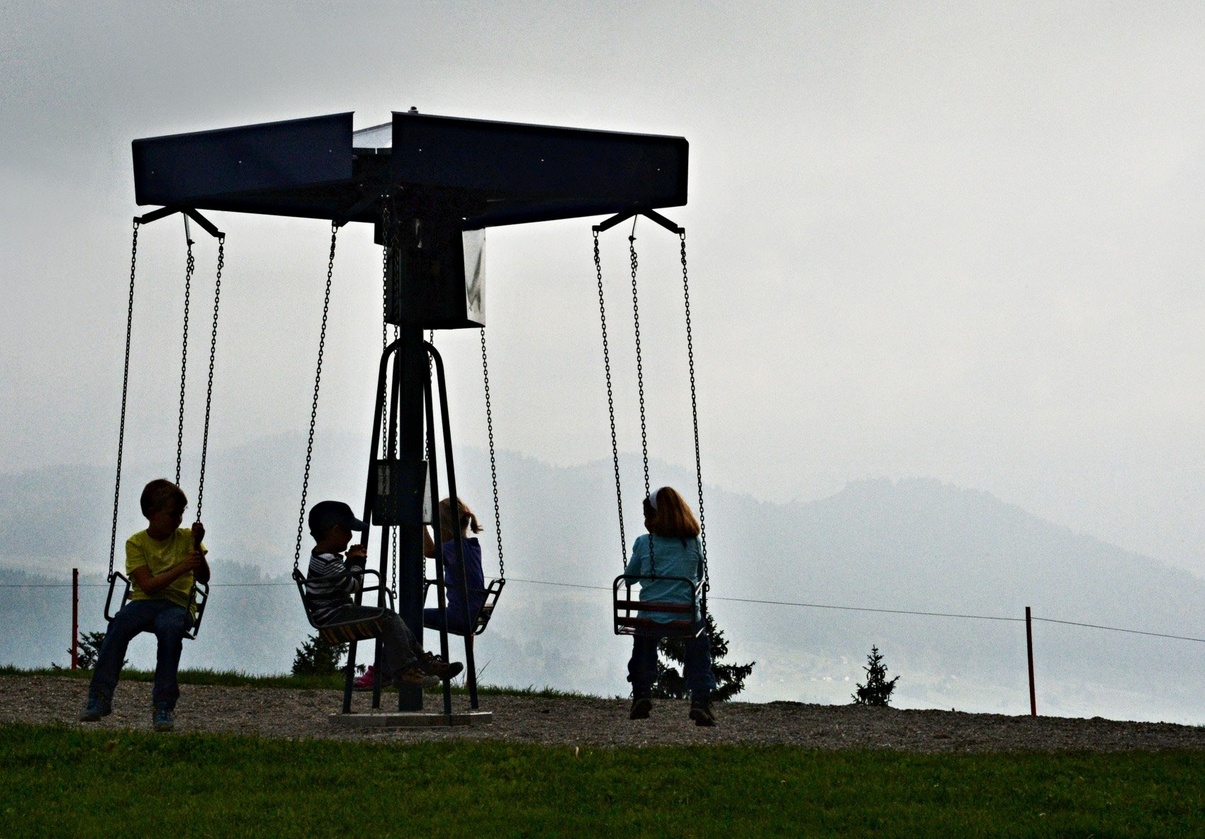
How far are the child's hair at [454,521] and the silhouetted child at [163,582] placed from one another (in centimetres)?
199

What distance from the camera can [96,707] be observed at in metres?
10.9

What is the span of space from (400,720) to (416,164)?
400 centimetres

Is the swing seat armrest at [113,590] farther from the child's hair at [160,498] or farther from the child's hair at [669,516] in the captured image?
the child's hair at [669,516]

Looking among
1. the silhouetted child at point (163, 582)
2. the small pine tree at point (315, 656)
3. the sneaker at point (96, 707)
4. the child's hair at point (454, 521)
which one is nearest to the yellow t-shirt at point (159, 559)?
the silhouetted child at point (163, 582)

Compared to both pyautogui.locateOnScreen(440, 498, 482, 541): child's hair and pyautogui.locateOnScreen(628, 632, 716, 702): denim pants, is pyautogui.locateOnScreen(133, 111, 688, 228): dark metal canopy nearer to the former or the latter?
pyautogui.locateOnScreen(440, 498, 482, 541): child's hair

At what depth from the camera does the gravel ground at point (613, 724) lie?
34.0 ft

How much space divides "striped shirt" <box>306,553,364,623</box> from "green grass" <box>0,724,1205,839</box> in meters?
1.19

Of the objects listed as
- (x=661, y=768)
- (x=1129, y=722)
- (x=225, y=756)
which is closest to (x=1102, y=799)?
(x=661, y=768)

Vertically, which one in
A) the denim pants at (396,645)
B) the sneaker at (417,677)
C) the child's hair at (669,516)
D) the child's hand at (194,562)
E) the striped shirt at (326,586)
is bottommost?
the sneaker at (417,677)

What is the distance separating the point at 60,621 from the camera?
18000 millimetres

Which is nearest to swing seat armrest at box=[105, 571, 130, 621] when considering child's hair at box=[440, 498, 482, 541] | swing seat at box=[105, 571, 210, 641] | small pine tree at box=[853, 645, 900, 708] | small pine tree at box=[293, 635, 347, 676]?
swing seat at box=[105, 571, 210, 641]

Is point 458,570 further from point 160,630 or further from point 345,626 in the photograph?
point 160,630

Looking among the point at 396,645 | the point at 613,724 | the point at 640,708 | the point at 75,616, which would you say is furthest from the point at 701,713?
the point at 75,616

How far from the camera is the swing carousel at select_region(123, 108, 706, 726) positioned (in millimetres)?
10703
